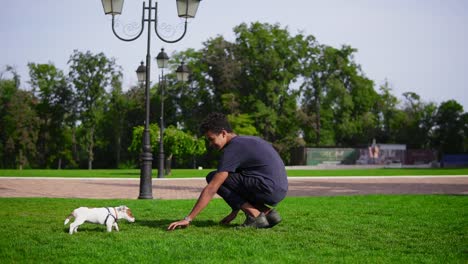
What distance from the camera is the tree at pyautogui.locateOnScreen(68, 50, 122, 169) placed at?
5472 cm

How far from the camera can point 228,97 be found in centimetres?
5172

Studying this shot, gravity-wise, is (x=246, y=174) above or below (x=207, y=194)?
above

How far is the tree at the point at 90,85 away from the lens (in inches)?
2154

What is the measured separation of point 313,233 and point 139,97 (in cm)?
5027


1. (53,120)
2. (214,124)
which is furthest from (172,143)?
(53,120)

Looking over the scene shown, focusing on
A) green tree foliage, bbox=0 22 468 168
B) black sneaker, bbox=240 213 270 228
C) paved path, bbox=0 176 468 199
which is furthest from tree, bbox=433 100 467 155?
black sneaker, bbox=240 213 270 228

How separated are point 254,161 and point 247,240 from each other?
1093mm

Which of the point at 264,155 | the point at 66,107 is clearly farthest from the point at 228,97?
the point at 264,155

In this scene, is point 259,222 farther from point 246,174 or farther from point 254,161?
point 254,161

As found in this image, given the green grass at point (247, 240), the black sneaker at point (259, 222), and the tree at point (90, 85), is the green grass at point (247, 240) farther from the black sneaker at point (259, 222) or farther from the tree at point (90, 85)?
the tree at point (90, 85)

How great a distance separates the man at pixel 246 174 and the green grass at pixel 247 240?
0.25 meters

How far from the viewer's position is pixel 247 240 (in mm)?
5418

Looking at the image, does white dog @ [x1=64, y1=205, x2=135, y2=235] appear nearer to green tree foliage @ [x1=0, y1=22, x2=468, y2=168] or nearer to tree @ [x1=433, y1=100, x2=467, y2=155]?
green tree foliage @ [x1=0, y1=22, x2=468, y2=168]

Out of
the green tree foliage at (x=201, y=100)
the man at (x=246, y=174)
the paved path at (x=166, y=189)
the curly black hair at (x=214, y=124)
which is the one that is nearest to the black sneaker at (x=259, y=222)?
the man at (x=246, y=174)
